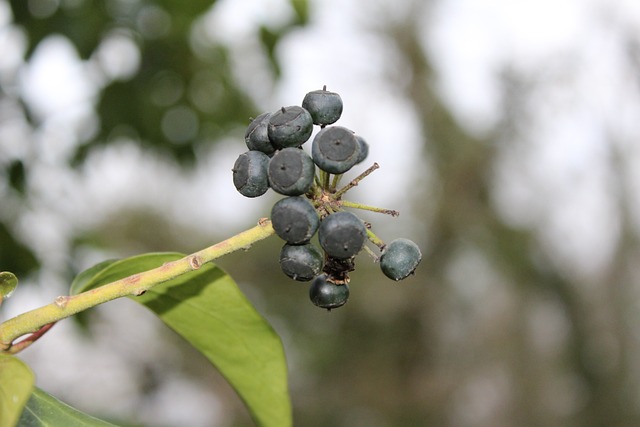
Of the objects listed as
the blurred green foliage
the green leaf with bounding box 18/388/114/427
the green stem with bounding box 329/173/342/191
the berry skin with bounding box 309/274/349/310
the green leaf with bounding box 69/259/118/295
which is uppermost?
the green stem with bounding box 329/173/342/191

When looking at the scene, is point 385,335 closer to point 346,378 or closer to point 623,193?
point 346,378

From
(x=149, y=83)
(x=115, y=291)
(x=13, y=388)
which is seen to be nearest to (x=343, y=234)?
(x=115, y=291)

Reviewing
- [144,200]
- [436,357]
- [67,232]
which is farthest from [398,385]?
[67,232]

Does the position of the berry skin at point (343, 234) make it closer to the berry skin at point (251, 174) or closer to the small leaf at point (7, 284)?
the berry skin at point (251, 174)

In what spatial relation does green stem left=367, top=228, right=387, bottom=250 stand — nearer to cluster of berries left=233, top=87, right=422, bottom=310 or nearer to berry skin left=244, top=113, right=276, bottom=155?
cluster of berries left=233, top=87, right=422, bottom=310

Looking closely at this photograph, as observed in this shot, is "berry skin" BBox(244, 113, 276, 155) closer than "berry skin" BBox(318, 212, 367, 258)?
No

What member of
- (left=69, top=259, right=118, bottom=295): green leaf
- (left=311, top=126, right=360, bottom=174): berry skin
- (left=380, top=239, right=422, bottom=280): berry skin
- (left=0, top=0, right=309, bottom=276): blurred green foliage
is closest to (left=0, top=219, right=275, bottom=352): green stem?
(left=311, top=126, right=360, bottom=174): berry skin
